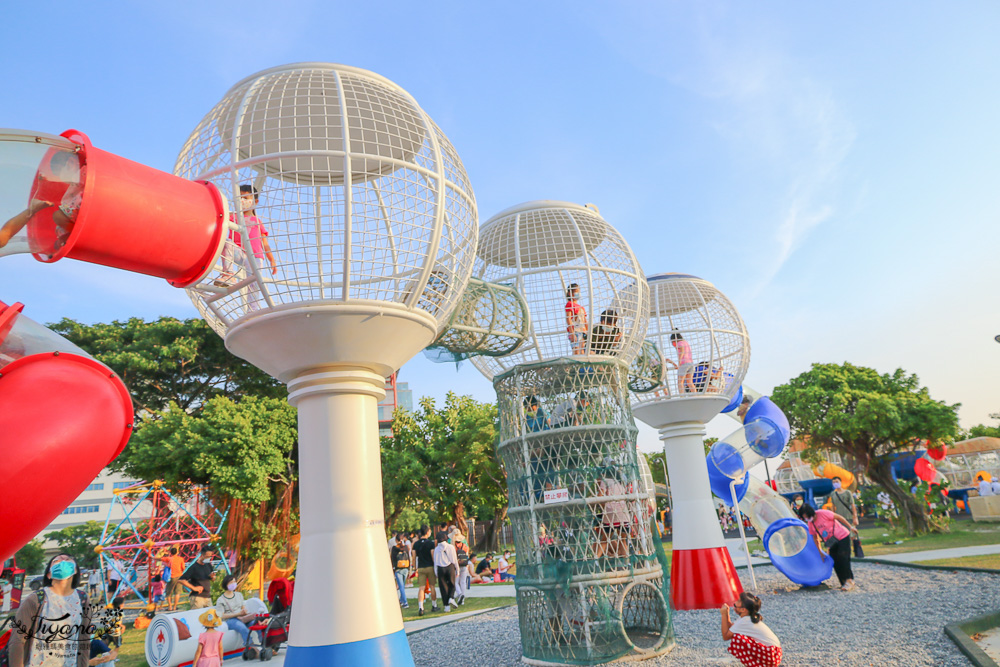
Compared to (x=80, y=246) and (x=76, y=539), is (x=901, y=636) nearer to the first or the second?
(x=80, y=246)

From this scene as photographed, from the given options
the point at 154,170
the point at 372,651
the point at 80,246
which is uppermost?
the point at 154,170

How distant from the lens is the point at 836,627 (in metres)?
→ 8.23

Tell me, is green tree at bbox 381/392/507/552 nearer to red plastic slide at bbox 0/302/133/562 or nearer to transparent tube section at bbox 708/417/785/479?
transparent tube section at bbox 708/417/785/479

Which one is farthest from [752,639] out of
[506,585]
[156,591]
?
[156,591]

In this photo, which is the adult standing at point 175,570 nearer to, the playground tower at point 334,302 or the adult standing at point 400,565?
the adult standing at point 400,565

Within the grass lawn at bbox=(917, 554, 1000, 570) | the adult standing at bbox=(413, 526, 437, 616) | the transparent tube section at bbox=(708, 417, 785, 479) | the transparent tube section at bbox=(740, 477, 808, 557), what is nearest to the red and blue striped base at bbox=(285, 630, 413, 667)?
the transparent tube section at bbox=(708, 417, 785, 479)

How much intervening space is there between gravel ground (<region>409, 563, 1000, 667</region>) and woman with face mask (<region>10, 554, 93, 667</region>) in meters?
4.48

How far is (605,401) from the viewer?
25.5ft

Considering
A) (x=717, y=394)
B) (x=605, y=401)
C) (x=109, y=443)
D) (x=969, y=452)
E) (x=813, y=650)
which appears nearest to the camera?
(x=109, y=443)

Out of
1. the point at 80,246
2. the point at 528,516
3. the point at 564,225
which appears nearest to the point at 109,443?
the point at 80,246

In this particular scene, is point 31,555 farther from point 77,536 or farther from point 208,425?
point 208,425

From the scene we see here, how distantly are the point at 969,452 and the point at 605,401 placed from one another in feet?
134

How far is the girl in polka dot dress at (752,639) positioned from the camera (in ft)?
18.3

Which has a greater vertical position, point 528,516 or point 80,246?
point 80,246
